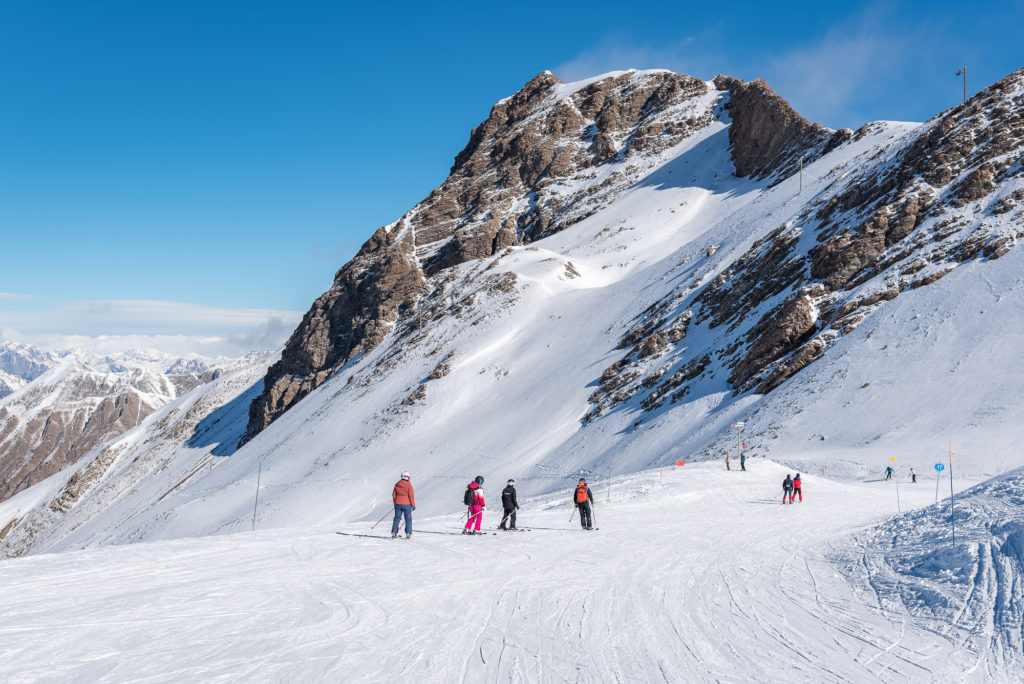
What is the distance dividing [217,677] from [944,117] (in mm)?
68185

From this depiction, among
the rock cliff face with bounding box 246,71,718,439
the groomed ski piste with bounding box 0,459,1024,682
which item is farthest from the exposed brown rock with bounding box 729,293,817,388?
the rock cliff face with bounding box 246,71,718,439

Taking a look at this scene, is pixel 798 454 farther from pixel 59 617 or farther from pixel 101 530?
pixel 101 530

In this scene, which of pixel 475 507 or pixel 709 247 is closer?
pixel 475 507

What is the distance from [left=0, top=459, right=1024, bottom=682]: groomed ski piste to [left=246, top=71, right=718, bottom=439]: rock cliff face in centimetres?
8026

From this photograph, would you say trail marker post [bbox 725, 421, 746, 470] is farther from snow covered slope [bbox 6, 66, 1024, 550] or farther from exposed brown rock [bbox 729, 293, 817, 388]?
exposed brown rock [bbox 729, 293, 817, 388]

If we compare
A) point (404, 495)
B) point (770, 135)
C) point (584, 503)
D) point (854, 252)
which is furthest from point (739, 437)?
point (770, 135)

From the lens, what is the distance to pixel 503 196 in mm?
122688

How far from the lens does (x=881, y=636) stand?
8.45 meters

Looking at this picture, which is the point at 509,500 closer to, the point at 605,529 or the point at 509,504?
the point at 509,504

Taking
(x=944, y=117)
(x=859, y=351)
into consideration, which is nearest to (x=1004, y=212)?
(x=859, y=351)

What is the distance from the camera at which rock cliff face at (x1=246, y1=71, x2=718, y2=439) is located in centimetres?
10088

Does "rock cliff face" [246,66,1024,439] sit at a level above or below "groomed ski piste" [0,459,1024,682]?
above

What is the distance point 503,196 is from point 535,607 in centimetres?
11722

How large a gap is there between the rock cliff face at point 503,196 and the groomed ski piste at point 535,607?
80263mm
